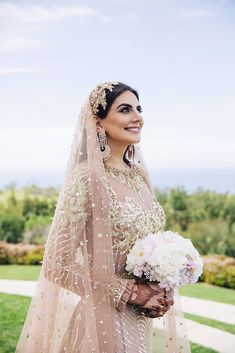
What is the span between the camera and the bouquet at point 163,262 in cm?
246

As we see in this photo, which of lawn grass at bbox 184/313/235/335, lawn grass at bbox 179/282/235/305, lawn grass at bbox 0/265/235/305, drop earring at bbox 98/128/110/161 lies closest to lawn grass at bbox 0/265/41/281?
lawn grass at bbox 0/265/235/305

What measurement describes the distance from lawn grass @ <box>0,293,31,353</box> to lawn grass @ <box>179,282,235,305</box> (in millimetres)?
2622

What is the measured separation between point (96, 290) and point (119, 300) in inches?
4.6

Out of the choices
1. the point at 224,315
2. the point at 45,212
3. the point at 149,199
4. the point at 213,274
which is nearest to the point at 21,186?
the point at 45,212

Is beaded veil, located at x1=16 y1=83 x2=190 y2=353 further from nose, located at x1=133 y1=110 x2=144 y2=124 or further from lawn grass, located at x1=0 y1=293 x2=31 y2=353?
lawn grass, located at x1=0 y1=293 x2=31 y2=353

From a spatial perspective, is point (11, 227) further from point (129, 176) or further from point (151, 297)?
point (151, 297)

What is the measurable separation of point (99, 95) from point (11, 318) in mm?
4777

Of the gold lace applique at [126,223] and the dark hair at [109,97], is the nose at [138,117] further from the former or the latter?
the gold lace applique at [126,223]

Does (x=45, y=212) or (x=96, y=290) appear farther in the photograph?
(x=45, y=212)

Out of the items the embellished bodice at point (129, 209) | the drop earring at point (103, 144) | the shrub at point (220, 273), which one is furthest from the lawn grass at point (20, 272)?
the drop earring at point (103, 144)

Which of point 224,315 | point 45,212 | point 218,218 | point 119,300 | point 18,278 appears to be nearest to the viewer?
point 119,300

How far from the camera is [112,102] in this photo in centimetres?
268

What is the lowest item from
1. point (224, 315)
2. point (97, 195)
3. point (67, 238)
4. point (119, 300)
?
point (224, 315)

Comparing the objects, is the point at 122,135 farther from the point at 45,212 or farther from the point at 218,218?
the point at 45,212
